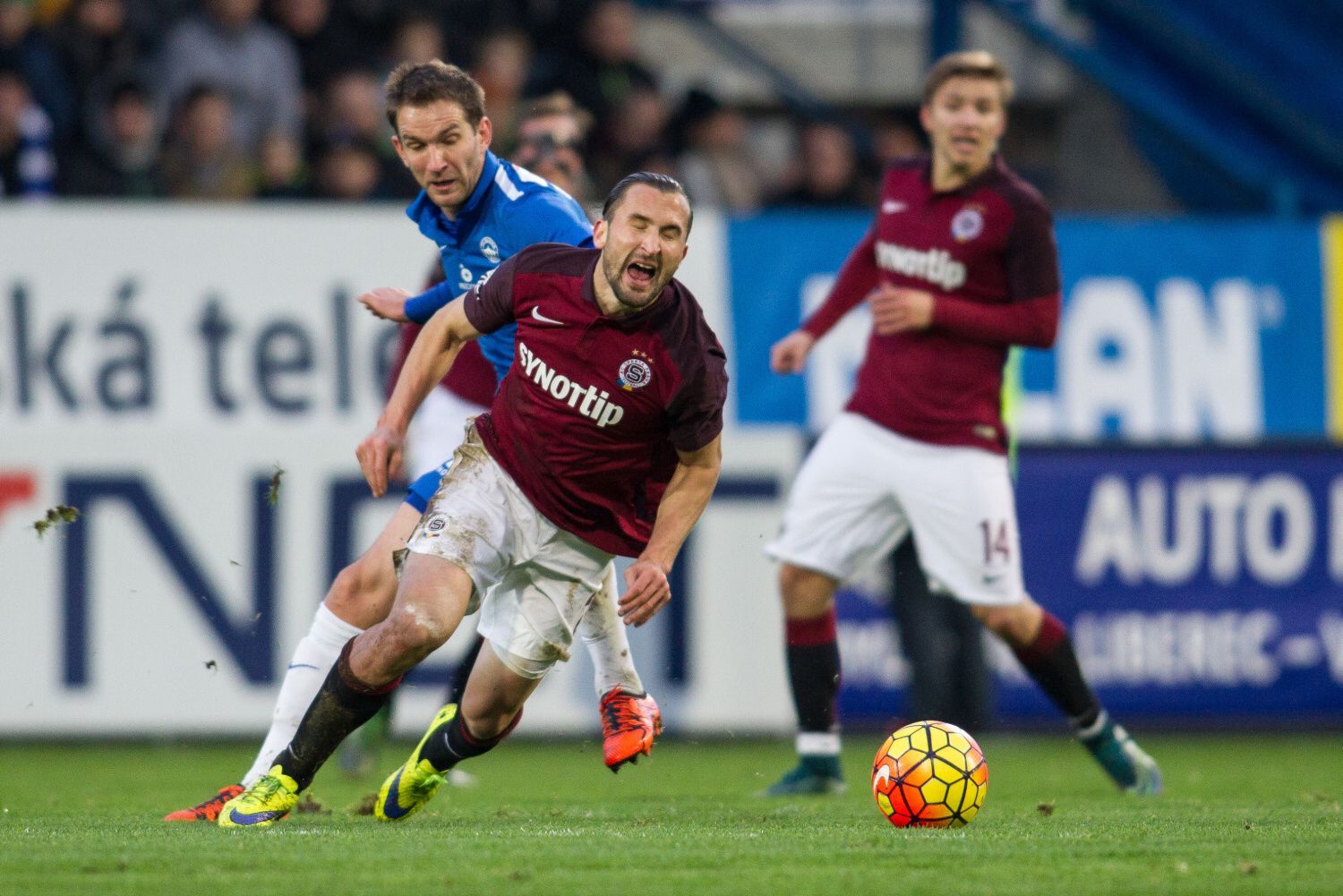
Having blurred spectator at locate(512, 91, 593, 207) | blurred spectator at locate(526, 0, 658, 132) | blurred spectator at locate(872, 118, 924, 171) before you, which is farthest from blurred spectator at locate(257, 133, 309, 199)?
blurred spectator at locate(872, 118, 924, 171)

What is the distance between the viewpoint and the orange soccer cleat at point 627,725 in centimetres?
579

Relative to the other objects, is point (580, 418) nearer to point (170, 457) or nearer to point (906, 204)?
point (906, 204)

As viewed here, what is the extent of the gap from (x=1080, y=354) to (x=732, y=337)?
2047 millimetres

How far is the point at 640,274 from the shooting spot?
215 inches

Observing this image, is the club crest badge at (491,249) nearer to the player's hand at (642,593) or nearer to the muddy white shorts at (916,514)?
the player's hand at (642,593)

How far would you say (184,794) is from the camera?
7.22 m

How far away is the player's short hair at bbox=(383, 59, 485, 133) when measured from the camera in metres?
6.11

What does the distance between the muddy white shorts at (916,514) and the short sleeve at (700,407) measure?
1726 mm

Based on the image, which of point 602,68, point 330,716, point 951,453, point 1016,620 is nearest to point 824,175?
point 602,68

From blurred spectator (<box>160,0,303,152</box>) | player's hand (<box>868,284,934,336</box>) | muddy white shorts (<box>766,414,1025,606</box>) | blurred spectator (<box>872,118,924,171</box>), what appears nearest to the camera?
player's hand (<box>868,284,934,336</box>)

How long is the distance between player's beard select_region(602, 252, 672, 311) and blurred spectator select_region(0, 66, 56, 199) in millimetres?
6482

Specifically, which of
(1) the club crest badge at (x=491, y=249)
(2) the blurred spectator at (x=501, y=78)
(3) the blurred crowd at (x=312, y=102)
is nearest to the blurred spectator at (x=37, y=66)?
(3) the blurred crowd at (x=312, y=102)

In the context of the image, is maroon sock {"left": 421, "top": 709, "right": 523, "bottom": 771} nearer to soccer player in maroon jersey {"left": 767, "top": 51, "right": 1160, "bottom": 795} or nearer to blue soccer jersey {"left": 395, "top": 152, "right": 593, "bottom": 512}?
blue soccer jersey {"left": 395, "top": 152, "right": 593, "bottom": 512}

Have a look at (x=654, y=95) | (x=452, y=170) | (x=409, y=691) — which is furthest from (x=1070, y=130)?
(x=452, y=170)
